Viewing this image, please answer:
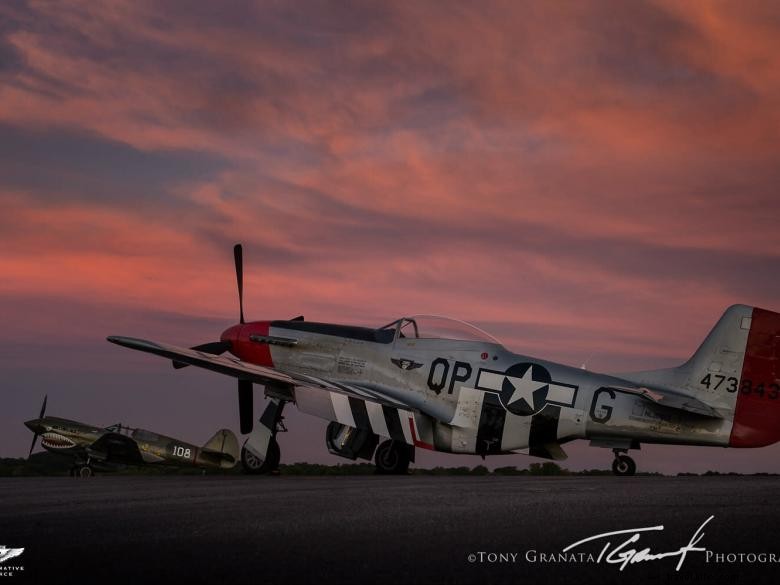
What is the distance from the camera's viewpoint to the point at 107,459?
30.9m

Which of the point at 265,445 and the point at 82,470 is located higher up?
the point at 265,445

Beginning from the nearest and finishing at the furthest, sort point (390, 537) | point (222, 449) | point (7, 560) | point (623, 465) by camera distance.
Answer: point (7, 560) < point (390, 537) < point (623, 465) < point (222, 449)

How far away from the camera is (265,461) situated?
19.9m

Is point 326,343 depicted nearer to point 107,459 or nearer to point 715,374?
point 715,374

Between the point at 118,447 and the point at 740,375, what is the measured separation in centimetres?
1959

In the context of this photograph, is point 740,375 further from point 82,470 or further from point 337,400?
point 82,470

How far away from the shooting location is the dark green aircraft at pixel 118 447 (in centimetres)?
2741

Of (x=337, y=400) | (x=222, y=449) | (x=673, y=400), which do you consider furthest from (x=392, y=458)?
(x=222, y=449)

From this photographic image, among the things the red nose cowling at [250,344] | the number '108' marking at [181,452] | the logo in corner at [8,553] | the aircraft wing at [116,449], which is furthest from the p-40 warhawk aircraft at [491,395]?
the logo in corner at [8,553]

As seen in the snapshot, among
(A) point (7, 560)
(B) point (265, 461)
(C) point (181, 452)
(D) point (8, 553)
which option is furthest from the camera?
(C) point (181, 452)

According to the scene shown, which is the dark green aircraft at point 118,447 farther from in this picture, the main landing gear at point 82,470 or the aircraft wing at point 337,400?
the aircraft wing at point 337,400

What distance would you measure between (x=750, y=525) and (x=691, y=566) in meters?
1.94

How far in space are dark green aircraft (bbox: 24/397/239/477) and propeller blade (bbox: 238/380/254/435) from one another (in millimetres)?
5058
